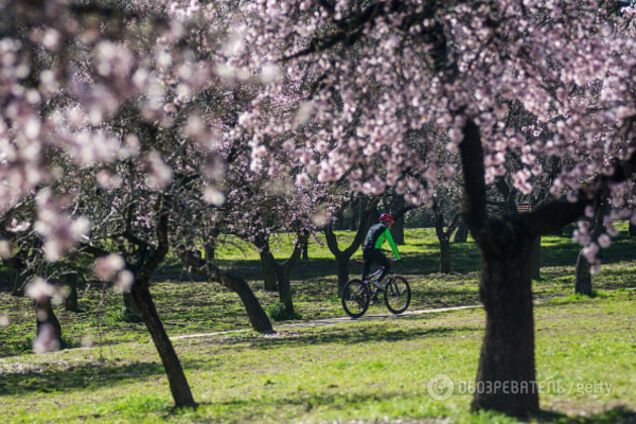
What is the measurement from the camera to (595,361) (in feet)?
48.0

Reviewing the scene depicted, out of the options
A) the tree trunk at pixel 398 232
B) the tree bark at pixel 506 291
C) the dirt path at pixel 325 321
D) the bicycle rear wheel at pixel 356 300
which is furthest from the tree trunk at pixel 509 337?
the tree trunk at pixel 398 232

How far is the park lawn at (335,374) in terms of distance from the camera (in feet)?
38.1

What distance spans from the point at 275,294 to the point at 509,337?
99.9 feet

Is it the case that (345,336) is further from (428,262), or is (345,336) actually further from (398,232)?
(398,232)

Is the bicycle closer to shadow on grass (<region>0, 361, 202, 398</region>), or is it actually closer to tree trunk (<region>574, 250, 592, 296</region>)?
tree trunk (<region>574, 250, 592, 296</region>)

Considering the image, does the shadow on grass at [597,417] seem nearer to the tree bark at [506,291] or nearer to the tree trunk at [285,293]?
the tree bark at [506,291]

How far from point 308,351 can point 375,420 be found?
996cm

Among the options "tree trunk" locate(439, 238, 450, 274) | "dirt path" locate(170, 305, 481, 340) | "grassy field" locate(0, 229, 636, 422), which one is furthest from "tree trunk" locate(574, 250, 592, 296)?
"tree trunk" locate(439, 238, 450, 274)

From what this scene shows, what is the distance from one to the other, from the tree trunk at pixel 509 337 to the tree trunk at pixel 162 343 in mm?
5337

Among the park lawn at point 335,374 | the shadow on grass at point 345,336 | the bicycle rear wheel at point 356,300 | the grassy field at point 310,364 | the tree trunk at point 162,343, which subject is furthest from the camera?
the bicycle rear wheel at point 356,300

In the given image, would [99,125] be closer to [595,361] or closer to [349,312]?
[595,361]

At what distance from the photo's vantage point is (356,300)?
2773cm

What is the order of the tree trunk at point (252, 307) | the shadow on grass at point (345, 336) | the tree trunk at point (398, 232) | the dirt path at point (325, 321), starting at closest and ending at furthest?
the shadow on grass at point (345, 336) < the tree trunk at point (252, 307) < the dirt path at point (325, 321) < the tree trunk at point (398, 232)


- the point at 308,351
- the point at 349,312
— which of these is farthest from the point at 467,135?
the point at 349,312
